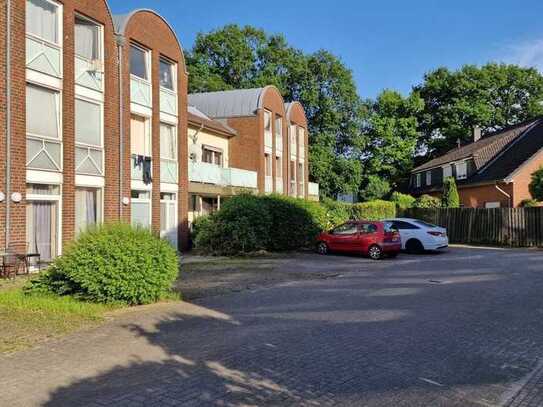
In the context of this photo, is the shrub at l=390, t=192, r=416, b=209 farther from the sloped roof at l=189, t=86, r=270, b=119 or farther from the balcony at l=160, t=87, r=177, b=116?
the balcony at l=160, t=87, r=177, b=116

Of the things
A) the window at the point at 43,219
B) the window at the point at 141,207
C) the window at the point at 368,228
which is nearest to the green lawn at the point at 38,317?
the window at the point at 43,219

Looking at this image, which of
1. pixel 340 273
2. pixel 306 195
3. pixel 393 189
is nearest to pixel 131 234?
pixel 340 273

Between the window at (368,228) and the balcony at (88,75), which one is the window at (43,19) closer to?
the balcony at (88,75)

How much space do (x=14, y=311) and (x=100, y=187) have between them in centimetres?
984

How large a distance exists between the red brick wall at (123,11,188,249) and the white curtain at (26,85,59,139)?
3489 millimetres

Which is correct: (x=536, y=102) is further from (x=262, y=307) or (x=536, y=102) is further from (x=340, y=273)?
(x=262, y=307)

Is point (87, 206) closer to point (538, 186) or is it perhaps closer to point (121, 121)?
point (121, 121)

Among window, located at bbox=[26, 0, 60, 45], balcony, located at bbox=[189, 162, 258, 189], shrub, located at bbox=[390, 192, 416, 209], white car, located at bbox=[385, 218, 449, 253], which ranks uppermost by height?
window, located at bbox=[26, 0, 60, 45]

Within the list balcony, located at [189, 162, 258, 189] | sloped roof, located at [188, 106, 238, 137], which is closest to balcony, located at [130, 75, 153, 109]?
balcony, located at [189, 162, 258, 189]

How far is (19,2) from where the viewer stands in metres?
15.1

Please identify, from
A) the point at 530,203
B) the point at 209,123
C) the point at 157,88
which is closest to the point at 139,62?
the point at 157,88

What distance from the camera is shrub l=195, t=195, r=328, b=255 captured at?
2147 centimetres

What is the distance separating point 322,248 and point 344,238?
1.25 metres

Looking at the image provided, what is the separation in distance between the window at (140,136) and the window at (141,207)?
4.94ft
